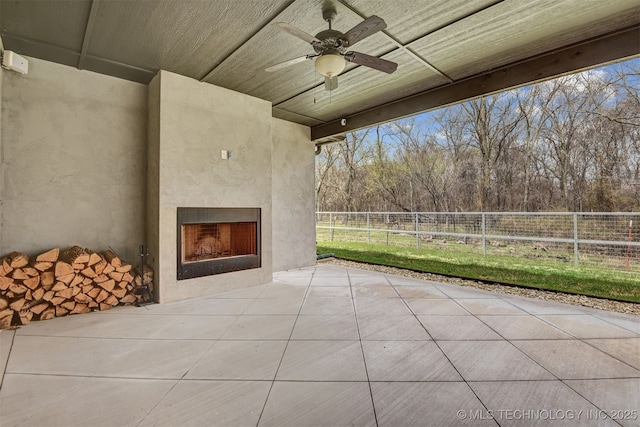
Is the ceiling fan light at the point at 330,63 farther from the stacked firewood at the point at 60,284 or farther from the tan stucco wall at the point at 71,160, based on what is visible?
the stacked firewood at the point at 60,284

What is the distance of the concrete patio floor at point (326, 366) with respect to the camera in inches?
58.9

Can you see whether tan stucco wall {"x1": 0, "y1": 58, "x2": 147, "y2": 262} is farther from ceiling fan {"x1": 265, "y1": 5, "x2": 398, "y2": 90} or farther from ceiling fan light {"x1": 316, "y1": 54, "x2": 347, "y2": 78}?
ceiling fan light {"x1": 316, "y1": 54, "x2": 347, "y2": 78}

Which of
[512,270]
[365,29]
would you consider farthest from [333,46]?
[512,270]

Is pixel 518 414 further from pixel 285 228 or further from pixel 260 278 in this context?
pixel 285 228

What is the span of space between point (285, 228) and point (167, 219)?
2264mm

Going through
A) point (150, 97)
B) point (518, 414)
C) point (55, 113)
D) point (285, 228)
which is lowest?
point (518, 414)

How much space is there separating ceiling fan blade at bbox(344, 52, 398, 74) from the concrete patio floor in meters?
2.49

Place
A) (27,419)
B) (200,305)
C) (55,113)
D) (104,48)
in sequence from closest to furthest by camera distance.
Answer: (27,419) < (104,48) < (55,113) < (200,305)

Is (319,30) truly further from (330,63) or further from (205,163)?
(205,163)

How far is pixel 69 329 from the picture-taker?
8.53 feet

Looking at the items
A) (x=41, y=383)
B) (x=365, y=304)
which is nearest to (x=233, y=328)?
(x=41, y=383)

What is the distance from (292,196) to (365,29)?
3.54 metres

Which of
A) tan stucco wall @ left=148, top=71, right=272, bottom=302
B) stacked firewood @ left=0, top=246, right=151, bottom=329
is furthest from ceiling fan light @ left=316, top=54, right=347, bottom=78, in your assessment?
stacked firewood @ left=0, top=246, right=151, bottom=329

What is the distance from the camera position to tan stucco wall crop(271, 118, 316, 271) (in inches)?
204
